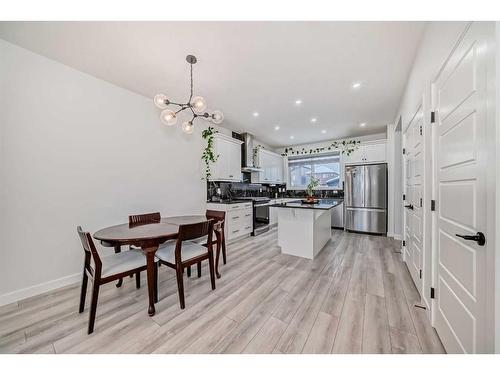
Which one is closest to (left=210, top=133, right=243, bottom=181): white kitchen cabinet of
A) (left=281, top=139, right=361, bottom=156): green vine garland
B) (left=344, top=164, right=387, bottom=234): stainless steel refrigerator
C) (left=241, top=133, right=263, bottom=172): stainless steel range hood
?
(left=241, top=133, right=263, bottom=172): stainless steel range hood

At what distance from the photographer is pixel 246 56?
2.08 metres

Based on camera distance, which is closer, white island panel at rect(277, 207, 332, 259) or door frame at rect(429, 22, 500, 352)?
door frame at rect(429, 22, 500, 352)

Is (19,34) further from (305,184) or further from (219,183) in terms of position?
(305,184)

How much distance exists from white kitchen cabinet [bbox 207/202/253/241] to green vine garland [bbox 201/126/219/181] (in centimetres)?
73

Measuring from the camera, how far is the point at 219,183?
4.46m

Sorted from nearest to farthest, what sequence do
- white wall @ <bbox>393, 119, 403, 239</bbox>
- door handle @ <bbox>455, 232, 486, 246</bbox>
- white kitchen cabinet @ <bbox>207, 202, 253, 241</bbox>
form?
door handle @ <bbox>455, 232, 486, 246</bbox>
white kitchen cabinet @ <bbox>207, 202, 253, 241</bbox>
white wall @ <bbox>393, 119, 403, 239</bbox>

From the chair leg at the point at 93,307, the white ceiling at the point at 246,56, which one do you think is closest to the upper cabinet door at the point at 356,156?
the white ceiling at the point at 246,56

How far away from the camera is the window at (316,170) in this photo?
5688 mm

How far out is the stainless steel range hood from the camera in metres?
4.84

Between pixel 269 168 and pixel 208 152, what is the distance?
7.88ft

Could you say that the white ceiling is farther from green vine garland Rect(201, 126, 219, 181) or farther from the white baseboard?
the white baseboard

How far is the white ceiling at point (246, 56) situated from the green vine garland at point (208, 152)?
633 mm

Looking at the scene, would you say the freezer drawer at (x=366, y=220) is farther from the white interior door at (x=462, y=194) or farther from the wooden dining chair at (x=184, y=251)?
the wooden dining chair at (x=184, y=251)
